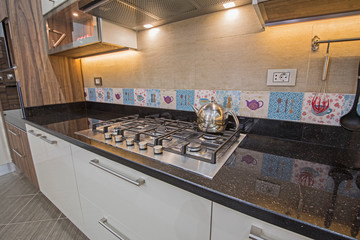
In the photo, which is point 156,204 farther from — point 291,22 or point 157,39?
point 157,39

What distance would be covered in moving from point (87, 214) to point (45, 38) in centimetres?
163

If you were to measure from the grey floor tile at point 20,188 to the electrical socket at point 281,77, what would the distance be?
99.4 inches

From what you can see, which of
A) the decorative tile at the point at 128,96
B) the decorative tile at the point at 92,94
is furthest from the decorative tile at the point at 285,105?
the decorative tile at the point at 92,94

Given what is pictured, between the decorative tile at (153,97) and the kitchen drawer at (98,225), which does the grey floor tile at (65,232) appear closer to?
the kitchen drawer at (98,225)

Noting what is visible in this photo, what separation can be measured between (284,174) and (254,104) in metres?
0.52

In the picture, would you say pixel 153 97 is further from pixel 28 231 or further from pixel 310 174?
pixel 28 231

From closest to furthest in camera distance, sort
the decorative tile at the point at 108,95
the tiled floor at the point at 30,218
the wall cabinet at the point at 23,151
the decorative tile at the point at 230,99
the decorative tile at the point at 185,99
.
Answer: the decorative tile at the point at 230,99 → the decorative tile at the point at 185,99 → the tiled floor at the point at 30,218 → the wall cabinet at the point at 23,151 → the decorative tile at the point at 108,95

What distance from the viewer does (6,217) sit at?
60.4 inches

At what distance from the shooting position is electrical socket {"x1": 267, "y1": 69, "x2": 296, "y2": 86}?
0.89 metres

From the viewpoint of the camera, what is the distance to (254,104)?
1.02 m

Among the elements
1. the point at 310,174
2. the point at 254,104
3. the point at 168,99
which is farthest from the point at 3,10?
the point at 310,174

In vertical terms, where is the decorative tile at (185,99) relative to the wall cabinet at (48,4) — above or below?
below

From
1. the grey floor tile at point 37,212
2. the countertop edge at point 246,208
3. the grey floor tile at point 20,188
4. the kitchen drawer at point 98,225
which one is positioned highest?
the countertop edge at point 246,208

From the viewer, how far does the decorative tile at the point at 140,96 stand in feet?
4.89
